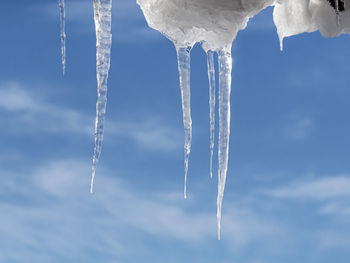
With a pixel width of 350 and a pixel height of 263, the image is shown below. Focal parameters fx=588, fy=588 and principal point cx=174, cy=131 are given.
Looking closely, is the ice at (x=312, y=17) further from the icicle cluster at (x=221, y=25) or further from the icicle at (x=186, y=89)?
the icicle at (x=186, y=89)

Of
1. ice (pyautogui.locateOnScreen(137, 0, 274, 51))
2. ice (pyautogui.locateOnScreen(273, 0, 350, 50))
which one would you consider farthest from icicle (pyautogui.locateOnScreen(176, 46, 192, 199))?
ice (pyautogui.locateOnScreen(273, 0, 350, 50))

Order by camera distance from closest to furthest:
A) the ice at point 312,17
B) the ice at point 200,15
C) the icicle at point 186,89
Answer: the ice at point 200,15
the ice at point 312,17
the icicle at point 186,89

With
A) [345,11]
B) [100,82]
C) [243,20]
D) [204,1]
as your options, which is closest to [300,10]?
[345,11]

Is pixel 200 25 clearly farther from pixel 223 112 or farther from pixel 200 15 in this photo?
pixel 223 112

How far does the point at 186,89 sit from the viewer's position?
3.61 meters

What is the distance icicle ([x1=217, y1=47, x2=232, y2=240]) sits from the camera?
142 inches

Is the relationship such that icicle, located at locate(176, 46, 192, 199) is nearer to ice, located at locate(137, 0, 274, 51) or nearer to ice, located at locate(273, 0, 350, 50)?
ice, located at locate(137, 0, 274, 51)

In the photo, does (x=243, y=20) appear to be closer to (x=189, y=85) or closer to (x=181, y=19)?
(x=181, y=19)

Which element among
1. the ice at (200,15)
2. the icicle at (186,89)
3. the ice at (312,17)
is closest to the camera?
the ice at (200,15)

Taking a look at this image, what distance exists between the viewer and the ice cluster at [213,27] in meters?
2.84

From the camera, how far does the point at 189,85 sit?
361cm

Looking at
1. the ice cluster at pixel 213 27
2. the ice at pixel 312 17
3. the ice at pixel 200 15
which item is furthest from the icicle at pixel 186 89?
the ice at pixel 312 17

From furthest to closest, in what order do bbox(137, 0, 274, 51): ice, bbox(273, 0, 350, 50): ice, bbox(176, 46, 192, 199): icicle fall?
bbox(176, 46, 192, 199): icicle
bbox(273, 0, 350, 50): ice
bbox(137, 0, 274, 51): ice

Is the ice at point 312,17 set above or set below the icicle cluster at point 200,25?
above
